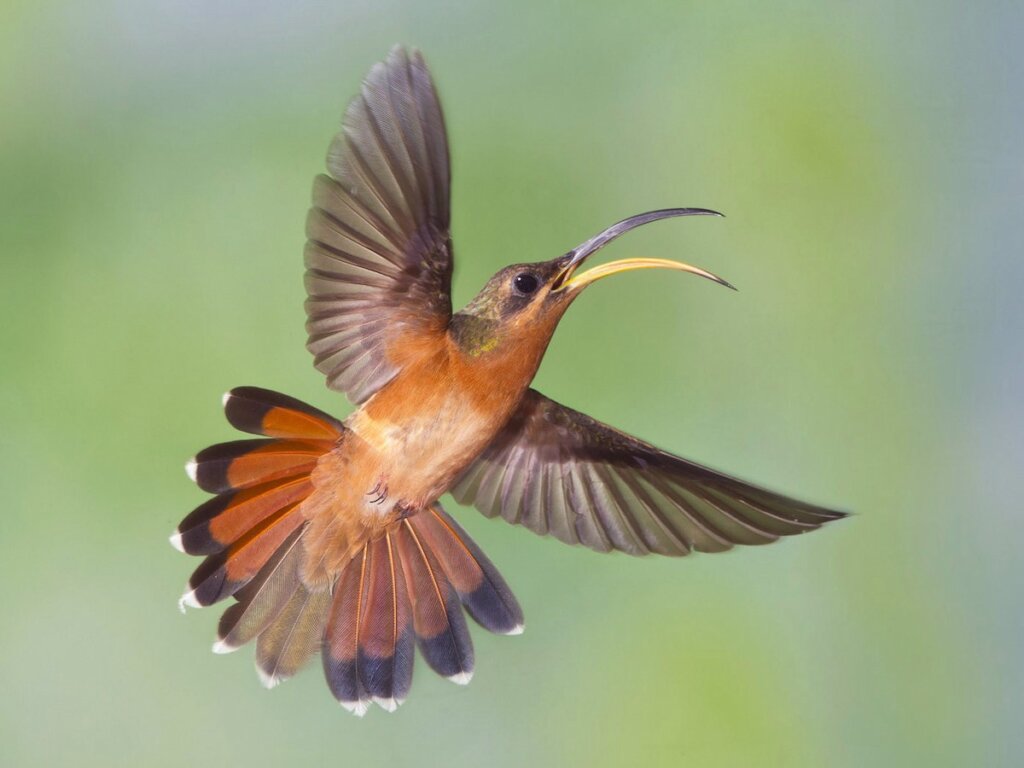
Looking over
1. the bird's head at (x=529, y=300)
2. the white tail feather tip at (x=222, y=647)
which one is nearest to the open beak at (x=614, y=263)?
the bird's head at (x=529, y=300)

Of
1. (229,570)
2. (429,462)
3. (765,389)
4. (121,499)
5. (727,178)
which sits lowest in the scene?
(121,499)

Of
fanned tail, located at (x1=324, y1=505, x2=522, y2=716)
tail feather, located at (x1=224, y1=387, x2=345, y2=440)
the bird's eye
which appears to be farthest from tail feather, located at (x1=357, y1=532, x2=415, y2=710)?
the bird's eye

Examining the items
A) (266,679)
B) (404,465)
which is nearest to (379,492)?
(404,465)

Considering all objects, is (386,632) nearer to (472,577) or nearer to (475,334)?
(472,577)

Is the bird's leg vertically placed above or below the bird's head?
below

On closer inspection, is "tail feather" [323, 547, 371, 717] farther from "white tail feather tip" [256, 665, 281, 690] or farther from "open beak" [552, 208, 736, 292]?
"open beak" [552, 208, 736, 292]

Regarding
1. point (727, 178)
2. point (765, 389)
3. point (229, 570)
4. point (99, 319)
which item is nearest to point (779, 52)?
point (727, 178)

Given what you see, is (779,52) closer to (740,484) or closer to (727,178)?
(727,178)

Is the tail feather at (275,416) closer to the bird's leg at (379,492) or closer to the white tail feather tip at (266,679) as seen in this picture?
the bird's leg at (379,492)
